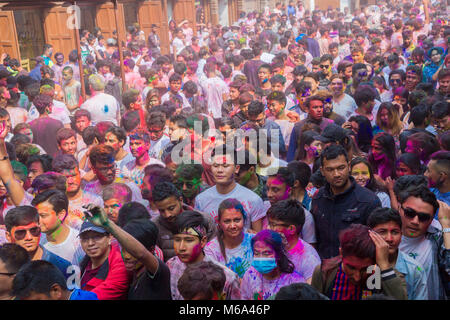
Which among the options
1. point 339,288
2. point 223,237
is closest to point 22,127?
point 223,237

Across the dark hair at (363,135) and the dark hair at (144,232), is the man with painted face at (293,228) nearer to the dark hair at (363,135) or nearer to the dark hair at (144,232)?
the dark hair at (144,232)

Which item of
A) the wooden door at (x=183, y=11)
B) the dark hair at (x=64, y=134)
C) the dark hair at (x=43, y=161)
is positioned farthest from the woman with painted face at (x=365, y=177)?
the wooden door at (x=183, y=11)

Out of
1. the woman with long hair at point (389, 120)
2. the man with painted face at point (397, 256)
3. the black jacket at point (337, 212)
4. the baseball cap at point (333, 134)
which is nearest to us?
the man with painted face at point (397, 256)

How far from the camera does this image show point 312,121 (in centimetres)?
688

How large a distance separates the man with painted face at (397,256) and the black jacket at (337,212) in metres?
0.59

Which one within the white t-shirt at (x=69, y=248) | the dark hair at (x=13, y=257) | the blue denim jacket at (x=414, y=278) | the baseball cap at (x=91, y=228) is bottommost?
the white t-shirt at (x=69, y=248)

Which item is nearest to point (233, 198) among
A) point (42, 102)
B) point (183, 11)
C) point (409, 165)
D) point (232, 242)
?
point (232, 242)

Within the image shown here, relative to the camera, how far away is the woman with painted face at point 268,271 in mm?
3746

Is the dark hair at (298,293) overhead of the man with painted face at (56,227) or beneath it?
overhead

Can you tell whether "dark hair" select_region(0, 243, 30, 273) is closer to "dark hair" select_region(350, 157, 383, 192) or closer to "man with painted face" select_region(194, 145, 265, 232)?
"man with painted face" select_region(194, 145, 265, 232)

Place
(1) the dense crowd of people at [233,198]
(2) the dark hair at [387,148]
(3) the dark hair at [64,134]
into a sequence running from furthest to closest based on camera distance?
(3) the dark hair at [64,134], (2) the dark hair at [387,148], (1) the dense crowd of people at [233,198]

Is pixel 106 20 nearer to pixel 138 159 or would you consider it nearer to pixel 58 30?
pixel 58 30

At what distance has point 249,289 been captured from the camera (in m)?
3.78

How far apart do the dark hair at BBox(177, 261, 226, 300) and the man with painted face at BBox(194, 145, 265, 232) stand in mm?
1503
